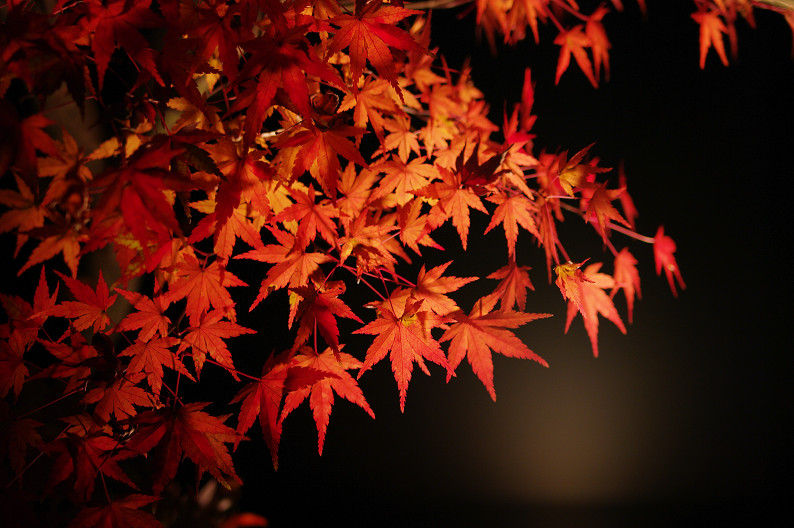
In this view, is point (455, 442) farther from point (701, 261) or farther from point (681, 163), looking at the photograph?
point (681, 163)

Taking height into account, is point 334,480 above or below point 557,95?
below

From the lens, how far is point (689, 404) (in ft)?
6.26

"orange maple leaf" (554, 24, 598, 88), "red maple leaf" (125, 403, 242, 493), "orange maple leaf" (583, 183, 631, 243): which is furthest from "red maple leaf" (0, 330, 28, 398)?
"orange maple leaf" (554, 24, 598, 88)

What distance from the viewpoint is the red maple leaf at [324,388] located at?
726 millimetres

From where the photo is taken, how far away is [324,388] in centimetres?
75

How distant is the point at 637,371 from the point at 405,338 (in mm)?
1647

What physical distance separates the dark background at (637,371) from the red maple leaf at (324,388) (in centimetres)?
100

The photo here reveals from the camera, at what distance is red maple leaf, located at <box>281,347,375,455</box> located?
0.73 m

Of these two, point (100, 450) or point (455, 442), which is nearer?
point (100, 450)

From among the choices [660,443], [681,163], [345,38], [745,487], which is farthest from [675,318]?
[345,38]

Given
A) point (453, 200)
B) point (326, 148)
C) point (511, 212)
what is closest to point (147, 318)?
point (326, 148)

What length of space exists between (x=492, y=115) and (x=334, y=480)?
1.75m

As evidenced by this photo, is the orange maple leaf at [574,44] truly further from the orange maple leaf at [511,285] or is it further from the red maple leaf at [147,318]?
the red maple leaf at [147,318]

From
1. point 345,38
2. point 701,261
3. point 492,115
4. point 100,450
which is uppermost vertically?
point 345,38
